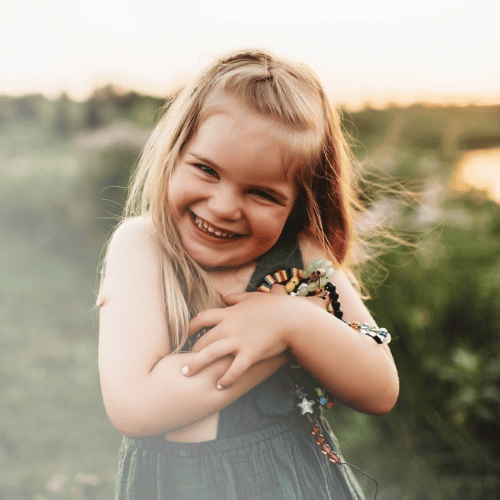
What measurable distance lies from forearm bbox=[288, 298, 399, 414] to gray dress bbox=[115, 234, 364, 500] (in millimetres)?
57

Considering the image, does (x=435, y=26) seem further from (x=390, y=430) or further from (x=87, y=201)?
(x=87, y=201)

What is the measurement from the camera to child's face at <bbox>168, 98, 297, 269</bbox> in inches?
23.0

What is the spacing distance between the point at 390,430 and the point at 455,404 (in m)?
0.14

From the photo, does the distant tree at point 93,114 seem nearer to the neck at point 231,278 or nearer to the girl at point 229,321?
the girl at point 229,321

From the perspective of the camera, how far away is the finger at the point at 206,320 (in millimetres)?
619

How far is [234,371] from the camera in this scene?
58cm

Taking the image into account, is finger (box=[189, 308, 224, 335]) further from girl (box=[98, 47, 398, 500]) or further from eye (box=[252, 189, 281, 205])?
eye (box=[252, 189, 281, 205])

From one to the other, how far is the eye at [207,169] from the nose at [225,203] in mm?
19

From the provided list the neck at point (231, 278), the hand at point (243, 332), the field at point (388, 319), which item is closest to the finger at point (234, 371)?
the hand at point (243, 332)

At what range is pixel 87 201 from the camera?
146 cm

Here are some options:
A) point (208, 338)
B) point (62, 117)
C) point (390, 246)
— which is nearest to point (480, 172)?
point (390, 246)

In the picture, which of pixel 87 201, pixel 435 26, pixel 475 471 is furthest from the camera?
pixel 87 201

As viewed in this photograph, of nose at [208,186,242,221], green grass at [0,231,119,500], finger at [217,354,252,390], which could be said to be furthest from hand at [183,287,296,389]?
green grass at [0,231,119,500]

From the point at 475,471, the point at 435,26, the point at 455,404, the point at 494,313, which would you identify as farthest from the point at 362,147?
the point at 475,471
